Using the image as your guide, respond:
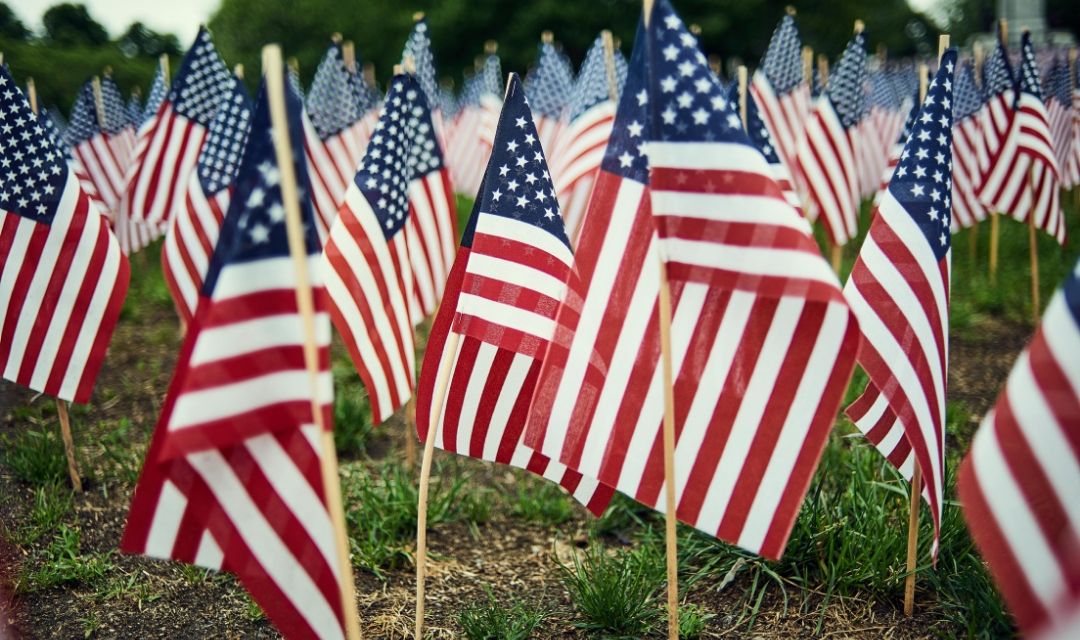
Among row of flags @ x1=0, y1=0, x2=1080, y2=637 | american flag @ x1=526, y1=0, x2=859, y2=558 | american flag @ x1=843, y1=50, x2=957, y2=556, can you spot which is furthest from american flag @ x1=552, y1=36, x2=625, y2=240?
american flag @ x1=526, y1=0, x2=859, y2=558

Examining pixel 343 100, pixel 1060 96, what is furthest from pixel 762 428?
pixel 1060 96

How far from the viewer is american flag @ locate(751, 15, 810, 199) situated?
9.03 m

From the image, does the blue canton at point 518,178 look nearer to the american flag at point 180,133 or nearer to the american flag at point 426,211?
the american flag at point 426,211

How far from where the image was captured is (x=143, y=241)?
8656 mm

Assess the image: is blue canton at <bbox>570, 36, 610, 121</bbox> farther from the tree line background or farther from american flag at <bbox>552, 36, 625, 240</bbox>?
the tree line background

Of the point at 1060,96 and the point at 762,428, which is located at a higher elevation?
the point at 1060,96

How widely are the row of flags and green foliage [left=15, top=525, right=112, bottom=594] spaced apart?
0.78m

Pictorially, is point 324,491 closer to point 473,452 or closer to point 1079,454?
point 473,452

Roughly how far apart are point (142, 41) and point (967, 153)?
14434mm

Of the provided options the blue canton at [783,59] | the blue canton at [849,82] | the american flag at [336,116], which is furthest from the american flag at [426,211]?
the blue canton at [783,59]

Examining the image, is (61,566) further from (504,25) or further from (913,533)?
(504,25)

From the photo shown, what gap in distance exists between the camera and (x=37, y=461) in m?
4.89

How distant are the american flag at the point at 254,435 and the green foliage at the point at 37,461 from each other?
3081 mm

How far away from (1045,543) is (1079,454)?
0.23 metres
